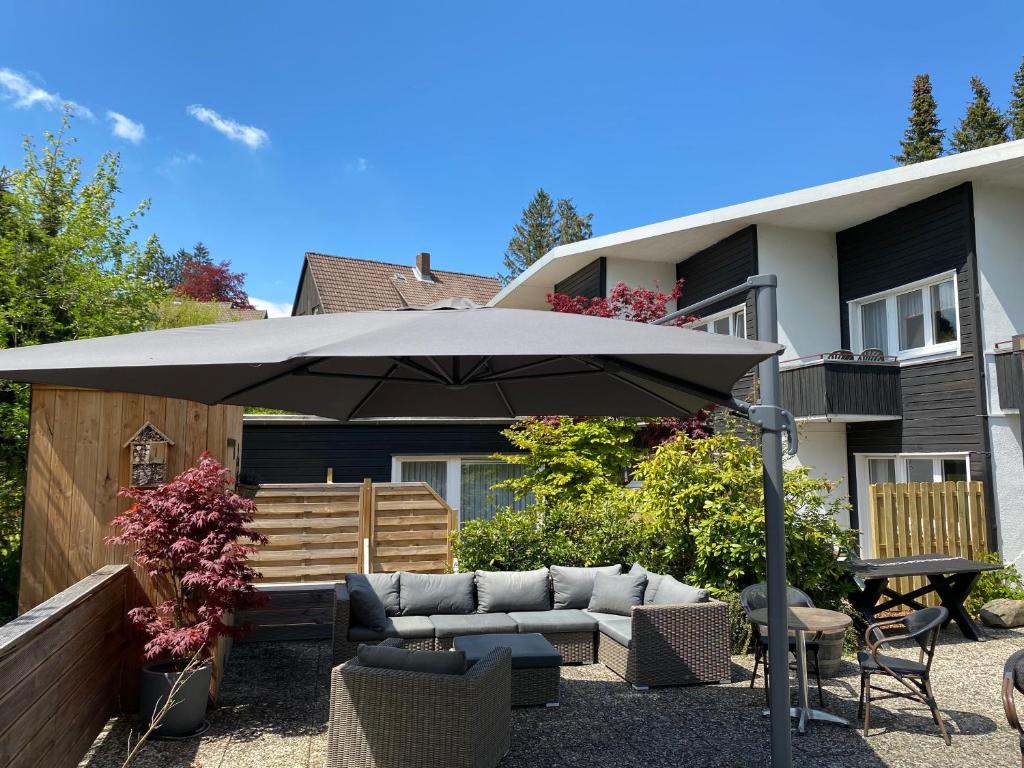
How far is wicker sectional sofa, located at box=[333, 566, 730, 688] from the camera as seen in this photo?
6.02 meters

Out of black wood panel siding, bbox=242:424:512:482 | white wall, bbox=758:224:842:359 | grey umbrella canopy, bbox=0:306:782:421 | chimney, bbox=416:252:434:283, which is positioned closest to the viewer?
grey umbrella canopy, bbox=0:306:782:421

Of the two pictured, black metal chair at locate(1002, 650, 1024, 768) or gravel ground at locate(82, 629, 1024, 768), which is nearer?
black metal chair at locate(1002, 650, 1024, 768)

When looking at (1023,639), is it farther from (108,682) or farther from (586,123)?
(586,123)

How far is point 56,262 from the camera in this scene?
10469 mm

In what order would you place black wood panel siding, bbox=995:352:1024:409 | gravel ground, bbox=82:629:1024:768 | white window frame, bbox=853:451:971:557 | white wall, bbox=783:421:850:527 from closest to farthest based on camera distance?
gravel ground, bbox=82:629:1024:768 → black wood panel siding, bbox=995:352:1024:409 → white window frame, bbox=853:451:971:557 → white wall, bbox=783:421:850:527

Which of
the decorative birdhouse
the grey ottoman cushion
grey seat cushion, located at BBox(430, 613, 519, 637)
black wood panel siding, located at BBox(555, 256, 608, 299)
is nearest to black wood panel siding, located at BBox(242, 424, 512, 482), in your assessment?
black wood panel siding, located at BBox(555, 256, 608, 299)

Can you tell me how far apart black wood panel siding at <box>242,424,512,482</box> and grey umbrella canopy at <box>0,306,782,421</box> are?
8.62 m

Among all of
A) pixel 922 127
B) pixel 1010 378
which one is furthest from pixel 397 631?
pixel 922 127

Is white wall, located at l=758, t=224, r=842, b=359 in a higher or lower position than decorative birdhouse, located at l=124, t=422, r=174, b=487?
higher

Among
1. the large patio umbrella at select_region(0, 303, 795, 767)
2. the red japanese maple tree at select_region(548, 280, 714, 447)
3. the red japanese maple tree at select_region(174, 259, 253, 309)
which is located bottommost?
the large patio umbrella at select_region(0, 303, 795, 767)

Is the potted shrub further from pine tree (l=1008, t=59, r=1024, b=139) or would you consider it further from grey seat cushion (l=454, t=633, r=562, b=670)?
pine tree (l=1008, t=59, r=1024, b=139)

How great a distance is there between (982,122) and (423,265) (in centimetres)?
2063

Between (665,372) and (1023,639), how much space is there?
6747 millimetres

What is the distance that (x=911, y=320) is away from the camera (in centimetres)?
1122
